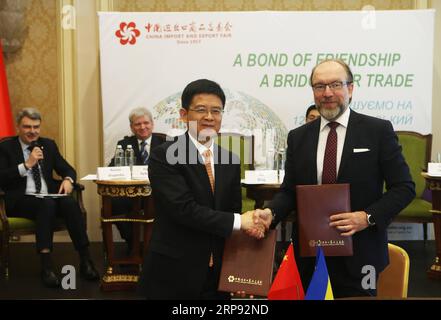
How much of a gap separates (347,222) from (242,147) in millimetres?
3482

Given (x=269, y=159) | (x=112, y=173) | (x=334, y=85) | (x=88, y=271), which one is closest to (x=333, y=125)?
(x=334, y=85)

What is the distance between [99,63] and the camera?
5.79m

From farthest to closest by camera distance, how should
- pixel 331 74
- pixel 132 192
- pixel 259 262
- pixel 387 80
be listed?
pixel 387 80 < pixel 132 192 < pixel 331 74 < pixel 259 262

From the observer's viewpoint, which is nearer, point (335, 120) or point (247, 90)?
point (335, 120)

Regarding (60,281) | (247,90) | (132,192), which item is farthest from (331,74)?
(247,90)

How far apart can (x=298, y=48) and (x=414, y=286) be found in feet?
8.64

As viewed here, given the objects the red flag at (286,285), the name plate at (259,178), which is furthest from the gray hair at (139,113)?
the red flag at (286,285)

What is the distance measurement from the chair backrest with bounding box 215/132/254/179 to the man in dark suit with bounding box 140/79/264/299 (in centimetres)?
339

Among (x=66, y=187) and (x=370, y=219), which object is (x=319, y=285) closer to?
(x=370, y=219)

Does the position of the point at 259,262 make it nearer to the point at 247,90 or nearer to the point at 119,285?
the point at 119,285

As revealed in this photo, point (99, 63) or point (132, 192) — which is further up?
point (99, 63)

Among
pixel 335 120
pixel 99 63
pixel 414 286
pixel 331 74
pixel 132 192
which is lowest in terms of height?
pixel 414 286

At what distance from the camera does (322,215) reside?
78.6 inches
